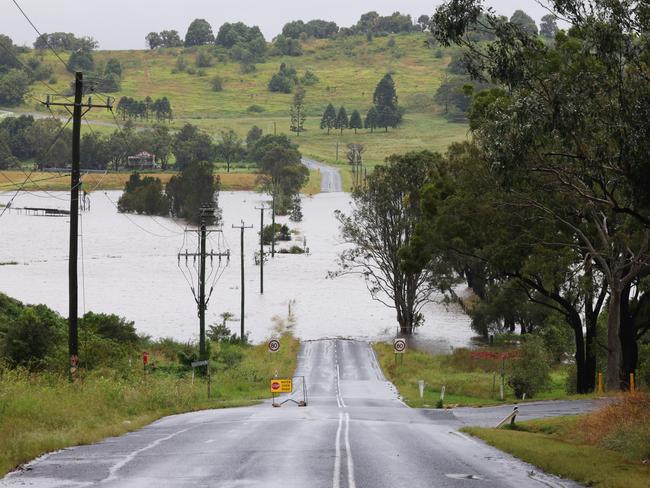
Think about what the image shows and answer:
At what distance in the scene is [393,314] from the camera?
96.8 m

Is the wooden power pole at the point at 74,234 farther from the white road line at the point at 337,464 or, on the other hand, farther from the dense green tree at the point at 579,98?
the dense green tree at the point at 579,98

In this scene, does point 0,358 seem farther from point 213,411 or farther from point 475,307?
point 475,307

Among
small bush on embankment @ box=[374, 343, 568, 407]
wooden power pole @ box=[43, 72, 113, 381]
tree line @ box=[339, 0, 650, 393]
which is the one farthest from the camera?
small bush on embankment @ box=[374, 343, 568, 407]

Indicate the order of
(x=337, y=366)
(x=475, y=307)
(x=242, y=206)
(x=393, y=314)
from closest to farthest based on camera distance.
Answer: (x=337, y=366) < (x=475, y=307) < (x=393, y=314) < (x=242, y=206)

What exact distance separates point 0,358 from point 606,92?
27.7m

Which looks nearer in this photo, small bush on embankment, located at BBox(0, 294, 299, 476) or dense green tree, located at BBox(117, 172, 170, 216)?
small bush on embankment, located at BBox(0, 294, 299, 476)

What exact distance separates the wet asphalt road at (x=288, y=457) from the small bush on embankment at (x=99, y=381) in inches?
43.3

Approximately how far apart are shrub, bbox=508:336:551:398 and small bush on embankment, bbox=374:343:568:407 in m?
0.60

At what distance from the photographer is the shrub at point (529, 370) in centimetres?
4869

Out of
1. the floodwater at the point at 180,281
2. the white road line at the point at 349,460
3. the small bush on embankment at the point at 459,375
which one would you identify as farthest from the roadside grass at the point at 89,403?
the floodwater at the point at 180,281

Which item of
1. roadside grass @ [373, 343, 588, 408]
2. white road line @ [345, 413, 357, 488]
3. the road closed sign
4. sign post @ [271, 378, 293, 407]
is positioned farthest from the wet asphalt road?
roadside grass @ [373, 343, 588, 408]

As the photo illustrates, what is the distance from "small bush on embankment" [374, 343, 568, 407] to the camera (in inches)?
1914

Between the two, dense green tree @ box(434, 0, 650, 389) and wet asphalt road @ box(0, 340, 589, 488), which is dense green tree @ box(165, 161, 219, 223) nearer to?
wet asphalt road @ box(0, 340, 589, 488)

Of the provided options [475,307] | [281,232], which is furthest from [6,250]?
[475,307]
